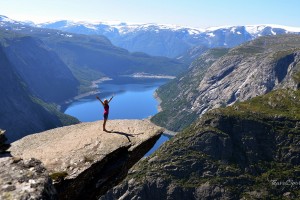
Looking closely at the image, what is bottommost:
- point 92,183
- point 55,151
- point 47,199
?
point 92,183

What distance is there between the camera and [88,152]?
2931 cm

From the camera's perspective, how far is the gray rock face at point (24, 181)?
51.8ft

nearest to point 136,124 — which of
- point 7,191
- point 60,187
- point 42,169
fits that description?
point 60,187

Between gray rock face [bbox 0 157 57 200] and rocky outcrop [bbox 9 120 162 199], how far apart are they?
662cm

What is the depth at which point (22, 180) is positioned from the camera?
16.9 meters

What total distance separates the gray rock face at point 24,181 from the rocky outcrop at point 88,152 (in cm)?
662

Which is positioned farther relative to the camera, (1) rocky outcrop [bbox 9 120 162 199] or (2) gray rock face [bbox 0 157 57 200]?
(1) rocky outcrop [bbox 9 120 162 199]

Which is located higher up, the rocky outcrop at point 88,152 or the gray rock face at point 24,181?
the gray rock face at point 24,181

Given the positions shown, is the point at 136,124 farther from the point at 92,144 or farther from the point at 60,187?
the point at 60,187

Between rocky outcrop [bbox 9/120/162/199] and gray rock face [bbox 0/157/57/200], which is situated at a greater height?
gray rock face [bbox 0/157/57/200]

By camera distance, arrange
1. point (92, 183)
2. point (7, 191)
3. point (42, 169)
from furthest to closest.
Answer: point (92, 183)
point (42, 169)
point (7, 191)

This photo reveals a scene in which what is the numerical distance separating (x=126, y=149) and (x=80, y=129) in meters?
6.96

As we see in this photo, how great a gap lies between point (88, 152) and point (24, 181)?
12523 millimetres

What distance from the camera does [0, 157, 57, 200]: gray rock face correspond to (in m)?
15.8
